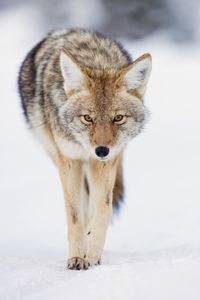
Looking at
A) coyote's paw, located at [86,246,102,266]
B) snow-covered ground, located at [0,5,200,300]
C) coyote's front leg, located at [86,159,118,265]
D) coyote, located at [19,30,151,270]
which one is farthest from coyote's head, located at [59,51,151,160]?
snow-covered ground, located at [0,5,200,300]

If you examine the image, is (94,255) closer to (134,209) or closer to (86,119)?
(86,119)

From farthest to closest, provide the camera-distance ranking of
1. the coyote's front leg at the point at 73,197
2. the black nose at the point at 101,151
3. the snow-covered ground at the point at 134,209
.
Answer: the coyote's front leg at the point at 73,197 < the black nose at the point at 101,151 < the snow-covered ground at the point at 134,209

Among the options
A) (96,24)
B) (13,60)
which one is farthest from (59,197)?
(96,24)

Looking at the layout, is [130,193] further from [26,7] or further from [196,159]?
[26,7]

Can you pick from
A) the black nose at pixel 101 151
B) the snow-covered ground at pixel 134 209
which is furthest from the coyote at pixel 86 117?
the snow-covered ground at pixel 134 209

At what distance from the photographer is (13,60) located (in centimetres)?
1370

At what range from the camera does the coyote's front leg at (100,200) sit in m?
4.91

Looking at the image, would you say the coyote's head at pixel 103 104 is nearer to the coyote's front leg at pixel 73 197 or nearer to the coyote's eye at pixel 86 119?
the coyote's eye at pixel 86 119

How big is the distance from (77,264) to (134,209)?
2.90 metres

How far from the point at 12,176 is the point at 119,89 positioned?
444 centimetres

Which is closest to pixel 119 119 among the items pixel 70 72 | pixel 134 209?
pixel 70 72

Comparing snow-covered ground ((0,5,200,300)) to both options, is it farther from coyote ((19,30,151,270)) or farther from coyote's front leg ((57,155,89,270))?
coyote ((19,30,151,270))

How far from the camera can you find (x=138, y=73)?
4.73 m

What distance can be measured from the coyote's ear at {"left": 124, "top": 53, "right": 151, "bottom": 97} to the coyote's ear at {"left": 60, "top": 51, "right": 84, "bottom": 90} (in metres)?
0.29
